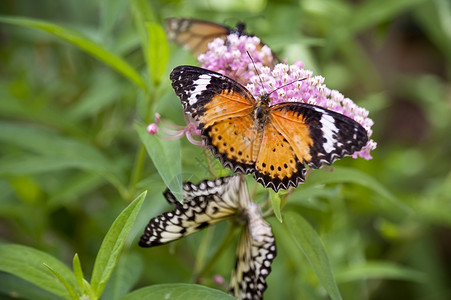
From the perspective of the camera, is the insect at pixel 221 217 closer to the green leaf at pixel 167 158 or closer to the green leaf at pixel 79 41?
the green leaf at pixel 167 158

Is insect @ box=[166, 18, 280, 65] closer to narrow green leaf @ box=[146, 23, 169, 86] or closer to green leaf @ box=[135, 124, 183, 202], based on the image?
narrow green leaf @ box=[146, 23, 169, 86]

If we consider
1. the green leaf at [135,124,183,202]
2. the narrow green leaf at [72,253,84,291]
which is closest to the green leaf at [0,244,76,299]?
the narrow green leaf at [72,253,84,291]

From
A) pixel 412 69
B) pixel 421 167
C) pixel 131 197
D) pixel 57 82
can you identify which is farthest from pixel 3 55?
pixel 412 69

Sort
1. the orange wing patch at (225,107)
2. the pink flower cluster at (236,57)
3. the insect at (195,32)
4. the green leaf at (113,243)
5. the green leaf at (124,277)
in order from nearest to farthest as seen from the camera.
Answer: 1. the green leaf at (113,243)
2. the orange wing patch at (225,107)
3. the pink flower cluster at (236,57)
4. the green leaf at (124,277)
5. the insect at (195,32)

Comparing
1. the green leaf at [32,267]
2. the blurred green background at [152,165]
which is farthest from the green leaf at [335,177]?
the green leaf at [32,267]

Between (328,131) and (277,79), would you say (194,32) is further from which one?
(328,131)

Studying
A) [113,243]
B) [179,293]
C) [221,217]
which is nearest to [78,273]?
[113,243]
